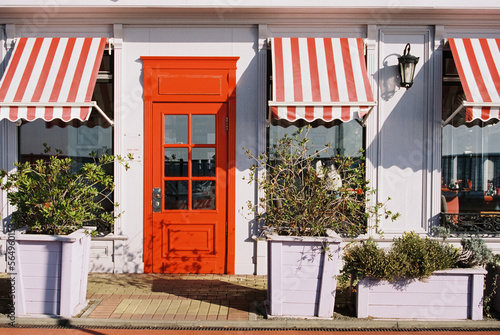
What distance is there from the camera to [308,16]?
6605 millimetres

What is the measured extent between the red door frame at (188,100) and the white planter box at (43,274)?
1.95m

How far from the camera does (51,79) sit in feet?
20.3

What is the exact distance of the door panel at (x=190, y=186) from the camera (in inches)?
263

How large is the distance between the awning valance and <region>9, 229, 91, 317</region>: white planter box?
523cm

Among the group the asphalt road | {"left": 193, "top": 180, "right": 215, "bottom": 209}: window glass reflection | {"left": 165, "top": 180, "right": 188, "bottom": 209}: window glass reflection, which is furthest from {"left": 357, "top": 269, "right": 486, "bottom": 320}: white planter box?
{"left": 165, "top": 180, "right": 188, "bottom": 209}: window glass reflection

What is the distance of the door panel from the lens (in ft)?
21.9

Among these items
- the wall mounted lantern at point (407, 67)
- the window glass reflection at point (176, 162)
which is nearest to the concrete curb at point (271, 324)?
the window glass reflection at point (176, 162)

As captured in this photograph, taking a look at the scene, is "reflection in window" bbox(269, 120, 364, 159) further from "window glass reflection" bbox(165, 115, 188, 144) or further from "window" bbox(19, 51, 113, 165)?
"window" bbox(19, 51, 113, 165)

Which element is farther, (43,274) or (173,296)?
(173,296)

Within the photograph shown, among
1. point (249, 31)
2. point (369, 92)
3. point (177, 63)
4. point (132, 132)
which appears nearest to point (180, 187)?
point (132, 132)

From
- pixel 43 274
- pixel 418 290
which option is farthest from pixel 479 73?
pixel 43 274

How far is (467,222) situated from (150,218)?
4.83 m

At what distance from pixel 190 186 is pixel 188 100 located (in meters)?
1.31

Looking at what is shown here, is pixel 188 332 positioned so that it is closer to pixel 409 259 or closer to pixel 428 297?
pixel 409 259
